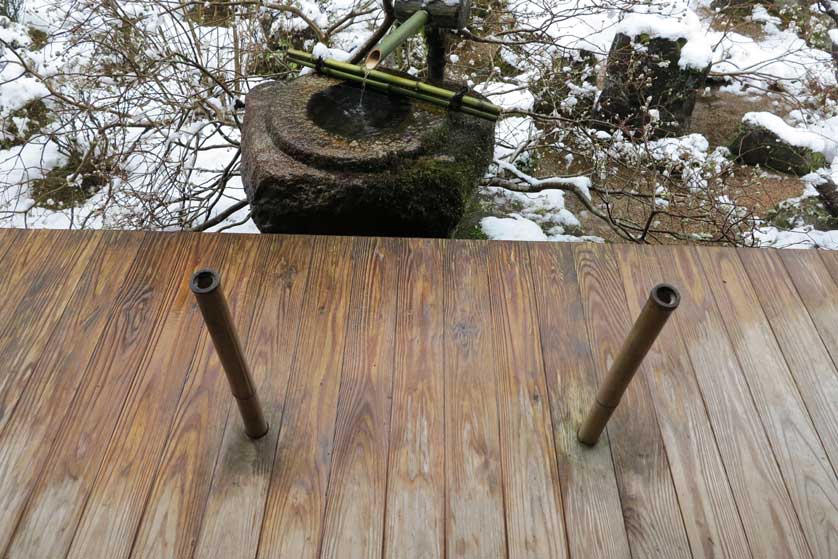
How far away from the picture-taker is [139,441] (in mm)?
1432

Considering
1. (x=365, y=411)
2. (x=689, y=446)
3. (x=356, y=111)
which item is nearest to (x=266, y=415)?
(x=365, y=411)

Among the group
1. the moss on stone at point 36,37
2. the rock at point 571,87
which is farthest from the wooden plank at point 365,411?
the moss on stone at point 36,37

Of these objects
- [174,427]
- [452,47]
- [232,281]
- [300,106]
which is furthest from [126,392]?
[452,47]

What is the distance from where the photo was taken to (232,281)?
1.79 meters

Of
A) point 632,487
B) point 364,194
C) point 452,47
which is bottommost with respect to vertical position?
point 452,47

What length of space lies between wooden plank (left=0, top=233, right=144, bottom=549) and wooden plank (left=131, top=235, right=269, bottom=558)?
0.26 metres

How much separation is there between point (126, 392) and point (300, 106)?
3.83ft

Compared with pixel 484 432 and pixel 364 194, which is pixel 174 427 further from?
pixel 364 194

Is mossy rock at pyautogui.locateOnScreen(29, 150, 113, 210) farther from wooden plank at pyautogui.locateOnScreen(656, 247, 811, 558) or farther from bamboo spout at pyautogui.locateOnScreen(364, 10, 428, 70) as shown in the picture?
wooden plank at pyautogui.locateOnScreen(656, 247, 811, 558)

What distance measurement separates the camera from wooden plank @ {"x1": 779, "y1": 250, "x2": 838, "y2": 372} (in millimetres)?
1713

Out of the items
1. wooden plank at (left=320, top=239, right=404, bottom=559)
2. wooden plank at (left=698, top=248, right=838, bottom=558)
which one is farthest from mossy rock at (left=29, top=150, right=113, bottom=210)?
wooden plank at (left=698, top=248, right=838, bottom=558)

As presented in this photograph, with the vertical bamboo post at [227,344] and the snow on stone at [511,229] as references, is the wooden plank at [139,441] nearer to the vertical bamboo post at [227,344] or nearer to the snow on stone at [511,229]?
the vertical bamboo post at [227,344]

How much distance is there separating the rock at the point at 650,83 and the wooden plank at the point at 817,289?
2.01 metres

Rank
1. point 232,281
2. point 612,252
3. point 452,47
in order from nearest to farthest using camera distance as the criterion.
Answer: point 232,281
point 612,252
point 452,47
